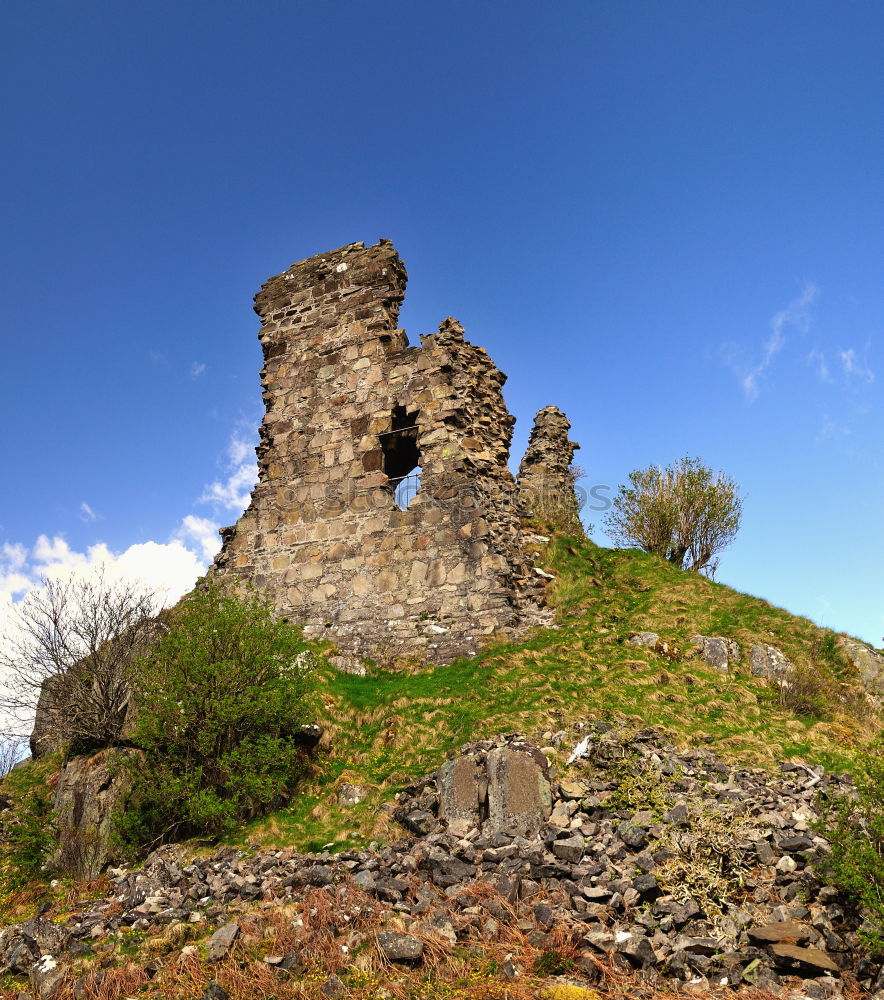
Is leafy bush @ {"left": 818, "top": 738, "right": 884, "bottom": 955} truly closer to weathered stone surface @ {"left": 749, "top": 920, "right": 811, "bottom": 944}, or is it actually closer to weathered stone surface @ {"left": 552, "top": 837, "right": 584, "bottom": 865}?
weathered stone surface @ {"left": 749, "top": 920, "right": 811, "bottom": 944}

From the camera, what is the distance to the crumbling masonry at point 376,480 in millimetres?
10844

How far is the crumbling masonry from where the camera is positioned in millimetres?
10844

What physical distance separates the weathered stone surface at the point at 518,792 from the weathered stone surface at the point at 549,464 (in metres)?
9.65

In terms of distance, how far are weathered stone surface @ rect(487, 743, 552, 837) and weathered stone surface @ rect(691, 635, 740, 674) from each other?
3.49 meters

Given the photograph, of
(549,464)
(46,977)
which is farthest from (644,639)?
(549,464)

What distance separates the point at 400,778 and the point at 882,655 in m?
7.01

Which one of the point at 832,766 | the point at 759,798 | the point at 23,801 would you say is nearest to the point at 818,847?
the point at 759,798

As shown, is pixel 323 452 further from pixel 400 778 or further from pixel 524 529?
pixel 400 778

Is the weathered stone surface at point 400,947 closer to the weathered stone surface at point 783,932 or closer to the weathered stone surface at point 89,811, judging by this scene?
the weathered stone surface at point 783,932

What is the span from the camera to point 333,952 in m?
4.53

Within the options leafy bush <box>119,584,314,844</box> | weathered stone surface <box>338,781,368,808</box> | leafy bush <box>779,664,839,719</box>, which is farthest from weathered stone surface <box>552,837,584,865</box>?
leafy bush <box>779,664,839,719</box>

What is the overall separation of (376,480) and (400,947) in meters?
8.49

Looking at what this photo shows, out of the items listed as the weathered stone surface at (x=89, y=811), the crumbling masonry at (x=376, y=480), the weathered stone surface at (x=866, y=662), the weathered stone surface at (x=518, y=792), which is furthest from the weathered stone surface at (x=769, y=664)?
the weathered stone surface at (x=89, y=811)

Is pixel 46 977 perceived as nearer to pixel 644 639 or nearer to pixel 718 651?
pixel 644 639
